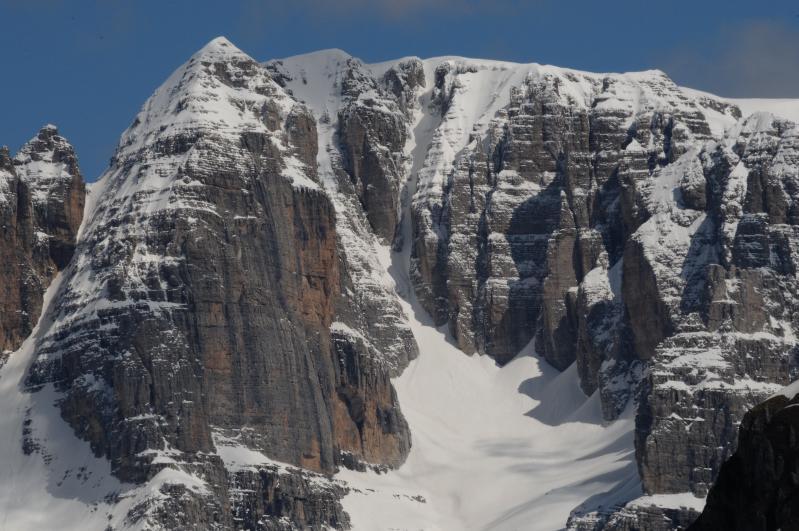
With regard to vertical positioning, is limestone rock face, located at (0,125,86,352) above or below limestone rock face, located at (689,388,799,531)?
above

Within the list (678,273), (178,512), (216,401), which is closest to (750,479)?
(178,512)

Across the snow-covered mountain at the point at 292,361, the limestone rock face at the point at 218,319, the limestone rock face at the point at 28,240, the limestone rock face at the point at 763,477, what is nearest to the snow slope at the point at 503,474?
the snow-covered mountain at the point at 292,361

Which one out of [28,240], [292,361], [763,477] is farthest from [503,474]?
[763,477]

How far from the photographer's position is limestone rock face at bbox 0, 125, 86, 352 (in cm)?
18900

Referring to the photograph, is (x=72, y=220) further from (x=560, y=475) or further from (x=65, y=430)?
(x=560, y=475)

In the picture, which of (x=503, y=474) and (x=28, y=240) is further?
(x=28, y=240)

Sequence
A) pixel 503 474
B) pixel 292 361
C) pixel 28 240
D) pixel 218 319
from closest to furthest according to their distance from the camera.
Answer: pixel 218 319 → pixel 292 361 → pixel 503 474 → pixel 28 240

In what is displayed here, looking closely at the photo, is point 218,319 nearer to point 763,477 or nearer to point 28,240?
point 28,240

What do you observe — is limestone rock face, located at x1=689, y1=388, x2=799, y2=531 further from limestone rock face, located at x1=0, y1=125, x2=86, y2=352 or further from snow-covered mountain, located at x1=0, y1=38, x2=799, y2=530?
limestone rock face, located at x1=0, y1=125, x2=86, y2=352

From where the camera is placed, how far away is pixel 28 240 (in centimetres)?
19475

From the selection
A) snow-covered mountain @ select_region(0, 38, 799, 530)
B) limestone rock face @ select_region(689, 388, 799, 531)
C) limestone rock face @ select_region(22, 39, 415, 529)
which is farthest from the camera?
limestone rock face @ select_region(22, 39, 415, 529)

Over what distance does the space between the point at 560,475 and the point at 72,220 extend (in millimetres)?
48472

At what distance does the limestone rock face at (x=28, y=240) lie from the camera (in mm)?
189000

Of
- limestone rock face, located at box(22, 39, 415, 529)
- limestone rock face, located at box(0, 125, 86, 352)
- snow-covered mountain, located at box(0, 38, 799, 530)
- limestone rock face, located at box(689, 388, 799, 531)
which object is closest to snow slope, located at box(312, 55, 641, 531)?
snow-covered mountain, located at box(0, 38, 799, 530)
